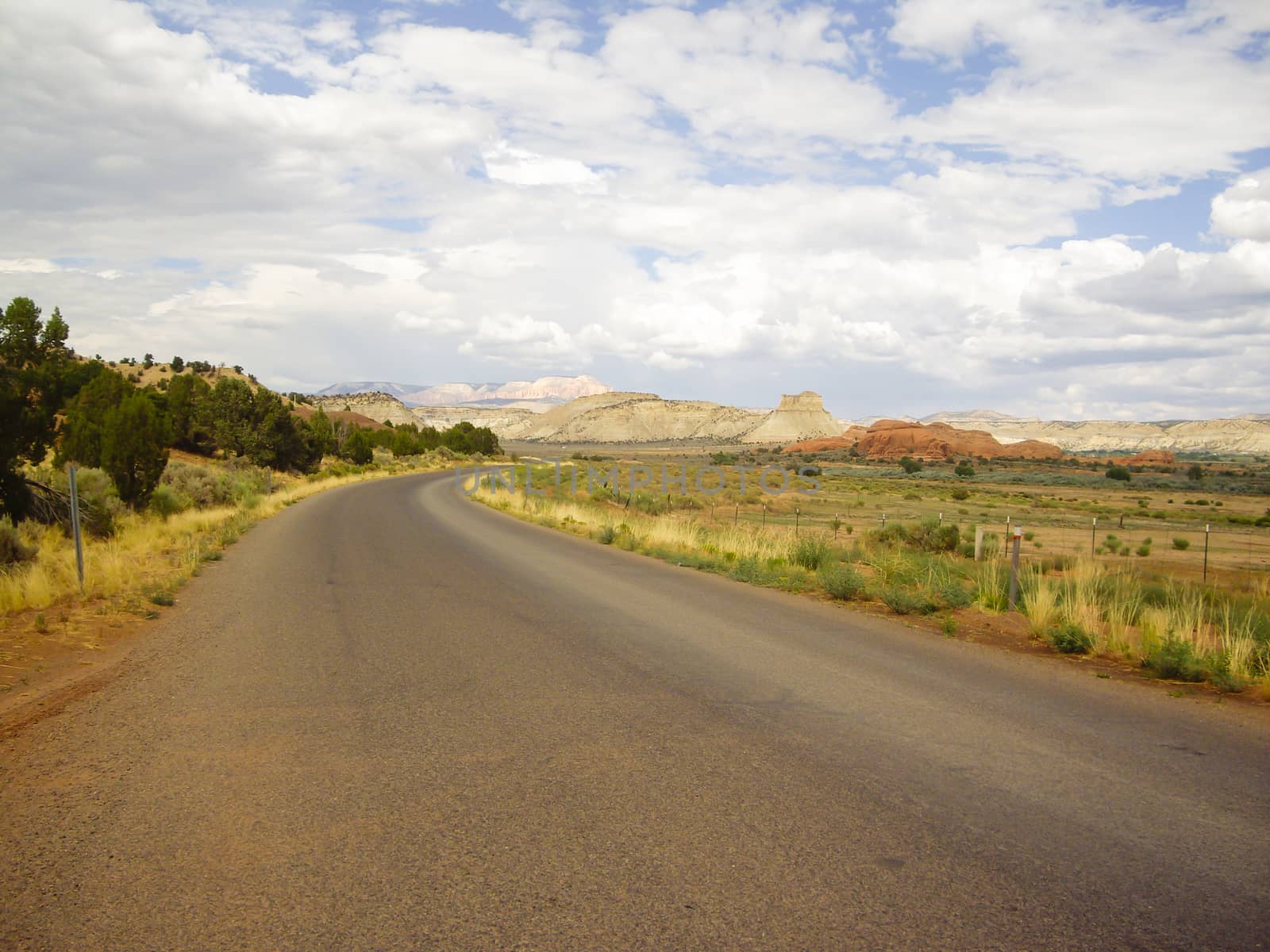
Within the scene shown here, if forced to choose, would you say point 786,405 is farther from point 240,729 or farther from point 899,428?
point 240,729

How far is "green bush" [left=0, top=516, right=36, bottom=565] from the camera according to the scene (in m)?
12.3

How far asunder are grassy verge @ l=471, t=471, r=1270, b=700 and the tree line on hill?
1157 centimetres

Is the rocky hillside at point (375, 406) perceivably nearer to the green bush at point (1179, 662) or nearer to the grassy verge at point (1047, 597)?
the grassy verge at point (1047, 597)

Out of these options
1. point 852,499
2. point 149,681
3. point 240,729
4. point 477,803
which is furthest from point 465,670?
point 852,499

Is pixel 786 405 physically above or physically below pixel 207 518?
above

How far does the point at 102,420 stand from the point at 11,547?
12.1 meters

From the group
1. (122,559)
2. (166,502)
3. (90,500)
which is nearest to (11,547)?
Result: (122,559)

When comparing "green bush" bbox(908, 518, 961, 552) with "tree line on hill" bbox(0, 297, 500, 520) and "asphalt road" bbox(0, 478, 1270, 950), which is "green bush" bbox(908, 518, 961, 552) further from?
"tree line on hill" bbox(0, 297, 500, 520)

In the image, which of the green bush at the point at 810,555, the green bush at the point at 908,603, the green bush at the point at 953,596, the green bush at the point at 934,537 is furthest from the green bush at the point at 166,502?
the green bush at the point at 934,537

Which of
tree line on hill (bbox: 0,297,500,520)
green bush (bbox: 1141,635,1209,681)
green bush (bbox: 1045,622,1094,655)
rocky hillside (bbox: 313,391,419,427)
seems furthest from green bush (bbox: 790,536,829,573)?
rocky hillside (bbox: 313,391,419,427)

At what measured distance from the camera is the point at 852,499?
55875 millimetres

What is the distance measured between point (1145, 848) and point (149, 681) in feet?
24.2

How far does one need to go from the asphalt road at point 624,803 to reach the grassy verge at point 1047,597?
0.96m

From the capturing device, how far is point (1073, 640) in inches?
360
